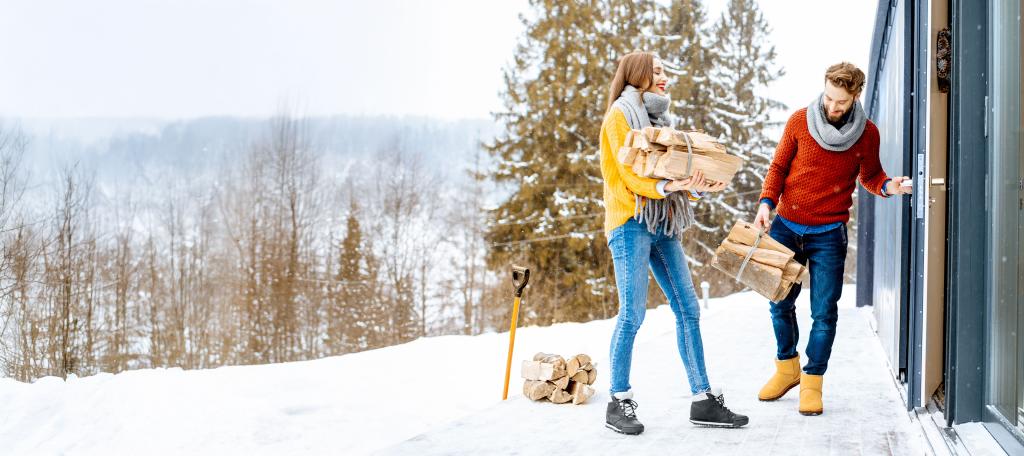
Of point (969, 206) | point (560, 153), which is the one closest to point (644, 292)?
point (969, 206)

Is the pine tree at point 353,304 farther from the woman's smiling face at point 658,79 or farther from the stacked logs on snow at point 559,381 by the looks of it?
the woman's smiling face at point 658,79

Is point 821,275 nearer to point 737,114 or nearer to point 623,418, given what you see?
point 623,418

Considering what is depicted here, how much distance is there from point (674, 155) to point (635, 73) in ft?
1.46

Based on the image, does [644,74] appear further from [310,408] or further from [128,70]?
[128,70]

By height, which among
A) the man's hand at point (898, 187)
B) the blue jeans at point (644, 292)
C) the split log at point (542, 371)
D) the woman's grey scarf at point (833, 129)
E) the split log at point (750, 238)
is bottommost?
the split log at point (542, 371)

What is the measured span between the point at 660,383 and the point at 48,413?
399 centimetres

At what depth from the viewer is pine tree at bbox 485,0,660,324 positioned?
20.0 meters

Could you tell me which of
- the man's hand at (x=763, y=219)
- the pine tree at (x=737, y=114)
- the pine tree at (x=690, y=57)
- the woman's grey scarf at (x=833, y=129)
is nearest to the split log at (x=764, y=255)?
the man's hand at (x=763, y=219)

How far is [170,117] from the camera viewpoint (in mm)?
44750

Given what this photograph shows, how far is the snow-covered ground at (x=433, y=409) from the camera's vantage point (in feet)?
10.1

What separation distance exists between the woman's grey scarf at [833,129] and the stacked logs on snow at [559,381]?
1.56 metres

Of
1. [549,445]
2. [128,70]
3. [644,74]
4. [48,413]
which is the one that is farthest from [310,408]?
[128,70]

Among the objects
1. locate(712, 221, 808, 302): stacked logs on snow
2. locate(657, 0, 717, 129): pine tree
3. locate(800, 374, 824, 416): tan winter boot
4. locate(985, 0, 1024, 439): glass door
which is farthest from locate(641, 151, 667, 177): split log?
locate(657, 0, 717, 129): pine tree

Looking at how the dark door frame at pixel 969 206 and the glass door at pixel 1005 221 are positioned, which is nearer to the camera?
the glass door at pixel 1005 221
